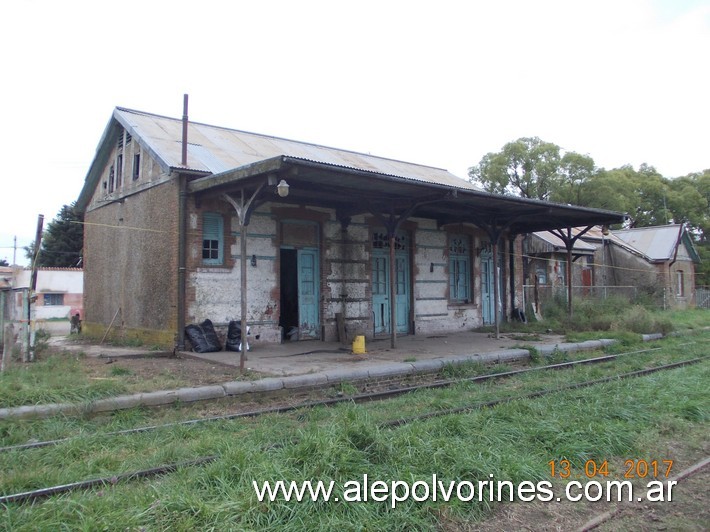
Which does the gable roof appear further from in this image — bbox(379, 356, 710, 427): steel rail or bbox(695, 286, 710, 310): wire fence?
bbox(379, 356, 710, 427): steel rail

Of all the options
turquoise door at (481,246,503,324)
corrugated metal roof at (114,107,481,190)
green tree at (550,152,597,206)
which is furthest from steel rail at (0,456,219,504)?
green tree at (550,152,597,206)

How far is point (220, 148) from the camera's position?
14039mm

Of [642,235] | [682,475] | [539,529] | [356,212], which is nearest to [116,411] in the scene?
[539,529]

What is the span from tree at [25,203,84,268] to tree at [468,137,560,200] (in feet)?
89.9

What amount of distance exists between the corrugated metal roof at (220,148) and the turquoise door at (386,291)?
92.5 inches

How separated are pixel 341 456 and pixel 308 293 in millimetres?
9315

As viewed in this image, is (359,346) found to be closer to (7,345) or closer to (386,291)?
(386,291)

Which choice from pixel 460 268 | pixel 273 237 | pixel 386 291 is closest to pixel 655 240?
pixel 460 268

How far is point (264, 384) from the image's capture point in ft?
26.6

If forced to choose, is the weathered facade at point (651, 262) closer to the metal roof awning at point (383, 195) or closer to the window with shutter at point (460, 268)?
the window with shutter at point (460, 268)

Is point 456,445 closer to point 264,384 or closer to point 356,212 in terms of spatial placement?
point 264,384

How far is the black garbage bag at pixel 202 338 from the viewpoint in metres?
11.3

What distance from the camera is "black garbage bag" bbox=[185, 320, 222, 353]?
11305 mm

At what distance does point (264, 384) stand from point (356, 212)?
6.62 metres
